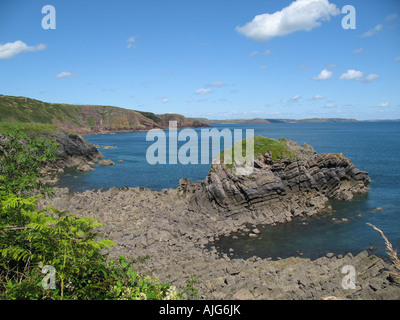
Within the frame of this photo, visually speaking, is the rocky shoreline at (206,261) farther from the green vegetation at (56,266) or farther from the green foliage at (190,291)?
the green vegetation at (56,266)

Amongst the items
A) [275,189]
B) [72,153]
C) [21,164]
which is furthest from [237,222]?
[72,153]

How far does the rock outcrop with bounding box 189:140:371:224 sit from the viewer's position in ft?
112

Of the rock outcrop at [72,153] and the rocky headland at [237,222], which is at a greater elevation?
the rock outcrop at [72,153]

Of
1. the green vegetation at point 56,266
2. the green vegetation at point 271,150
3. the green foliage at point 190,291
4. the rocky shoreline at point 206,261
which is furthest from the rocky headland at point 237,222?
the green vegetation at point 56,266

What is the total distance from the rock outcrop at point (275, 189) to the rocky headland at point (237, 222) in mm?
118

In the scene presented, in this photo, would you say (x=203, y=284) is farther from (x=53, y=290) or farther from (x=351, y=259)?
(x=53, y=290)

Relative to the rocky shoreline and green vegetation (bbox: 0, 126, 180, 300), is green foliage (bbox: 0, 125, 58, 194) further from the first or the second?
the rocky shoreline

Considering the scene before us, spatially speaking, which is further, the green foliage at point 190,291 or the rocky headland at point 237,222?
the rocky headland at point 237,222

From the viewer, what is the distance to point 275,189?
3556cm

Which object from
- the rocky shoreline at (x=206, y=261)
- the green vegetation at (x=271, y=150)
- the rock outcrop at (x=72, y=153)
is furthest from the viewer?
the rock outcrop at (x=72, y=153)

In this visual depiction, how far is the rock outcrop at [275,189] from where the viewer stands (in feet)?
112

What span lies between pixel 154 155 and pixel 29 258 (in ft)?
275
